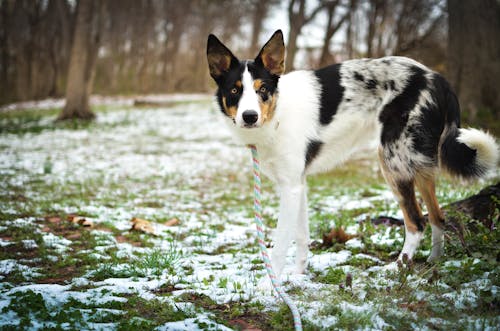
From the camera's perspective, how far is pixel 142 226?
16.6 feet

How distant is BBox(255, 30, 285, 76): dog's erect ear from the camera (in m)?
3.47

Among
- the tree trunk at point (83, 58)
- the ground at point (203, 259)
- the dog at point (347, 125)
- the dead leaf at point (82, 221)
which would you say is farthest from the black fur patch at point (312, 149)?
the tree trunk at point (83, 58)

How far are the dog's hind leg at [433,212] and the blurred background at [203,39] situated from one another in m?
3.18

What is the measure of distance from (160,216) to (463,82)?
685 cm

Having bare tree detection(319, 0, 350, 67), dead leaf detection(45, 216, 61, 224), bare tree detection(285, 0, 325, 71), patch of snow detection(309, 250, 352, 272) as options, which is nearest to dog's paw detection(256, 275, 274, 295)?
patch of snow detection(309, 250, 352, 272)

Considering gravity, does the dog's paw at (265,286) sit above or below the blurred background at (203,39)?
below

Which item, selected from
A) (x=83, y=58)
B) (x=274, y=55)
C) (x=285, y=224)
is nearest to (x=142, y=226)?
(x=285, y=224)

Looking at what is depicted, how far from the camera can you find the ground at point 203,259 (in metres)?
2.75

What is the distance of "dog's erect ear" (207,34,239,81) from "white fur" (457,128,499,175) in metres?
1.96

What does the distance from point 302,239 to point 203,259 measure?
100 centimetres

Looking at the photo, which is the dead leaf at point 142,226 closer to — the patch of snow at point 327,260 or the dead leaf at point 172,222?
the dead leaf at point 172,222

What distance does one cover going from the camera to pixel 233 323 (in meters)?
2.80

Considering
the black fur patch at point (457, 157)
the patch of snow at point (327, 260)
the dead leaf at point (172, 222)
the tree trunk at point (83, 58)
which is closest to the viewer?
the black fur patch at point (457, 157)

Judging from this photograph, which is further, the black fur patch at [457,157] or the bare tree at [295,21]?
the bare tree at [295,21]
